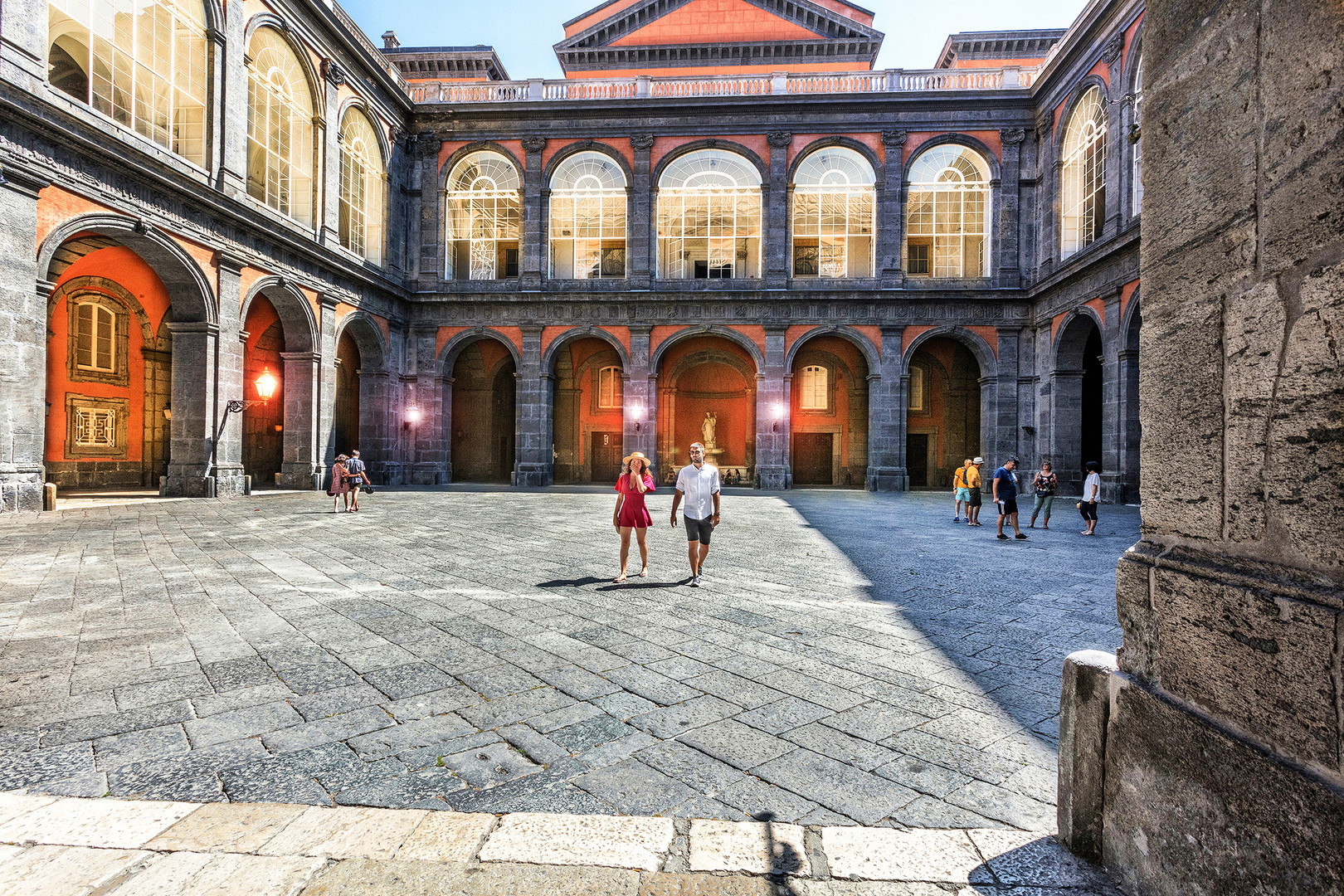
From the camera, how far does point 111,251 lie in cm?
1548

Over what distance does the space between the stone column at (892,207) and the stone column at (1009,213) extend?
10.2 feet

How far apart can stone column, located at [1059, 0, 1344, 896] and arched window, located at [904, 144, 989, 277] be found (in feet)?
69.1

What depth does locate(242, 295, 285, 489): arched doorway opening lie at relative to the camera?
19.5 m

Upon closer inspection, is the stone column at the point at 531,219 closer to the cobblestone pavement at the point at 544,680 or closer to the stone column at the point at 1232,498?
the cobblestone pavement at the point at 544,680

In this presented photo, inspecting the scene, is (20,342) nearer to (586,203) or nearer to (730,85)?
(586,203)

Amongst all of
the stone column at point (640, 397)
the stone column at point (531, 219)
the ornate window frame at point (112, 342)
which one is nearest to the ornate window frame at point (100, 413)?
the ornate window frame at point (112, 342)

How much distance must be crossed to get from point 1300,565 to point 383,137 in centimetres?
2413

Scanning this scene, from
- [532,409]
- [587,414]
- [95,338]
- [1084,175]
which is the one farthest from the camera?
[587,414]

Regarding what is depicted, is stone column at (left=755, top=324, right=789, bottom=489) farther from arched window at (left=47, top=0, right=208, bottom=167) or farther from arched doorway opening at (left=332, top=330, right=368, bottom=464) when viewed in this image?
arched window at (left=47, top=0, right=208, bottom=167)

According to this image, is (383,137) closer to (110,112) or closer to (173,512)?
(110,112)

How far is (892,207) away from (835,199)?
196 cm

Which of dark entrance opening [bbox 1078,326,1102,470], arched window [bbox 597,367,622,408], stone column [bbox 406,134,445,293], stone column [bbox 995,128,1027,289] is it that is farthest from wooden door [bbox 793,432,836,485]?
stone column [bbox 406,134,445,293]

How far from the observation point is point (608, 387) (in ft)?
85.5

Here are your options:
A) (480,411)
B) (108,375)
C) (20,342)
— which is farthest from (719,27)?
(20,342)
